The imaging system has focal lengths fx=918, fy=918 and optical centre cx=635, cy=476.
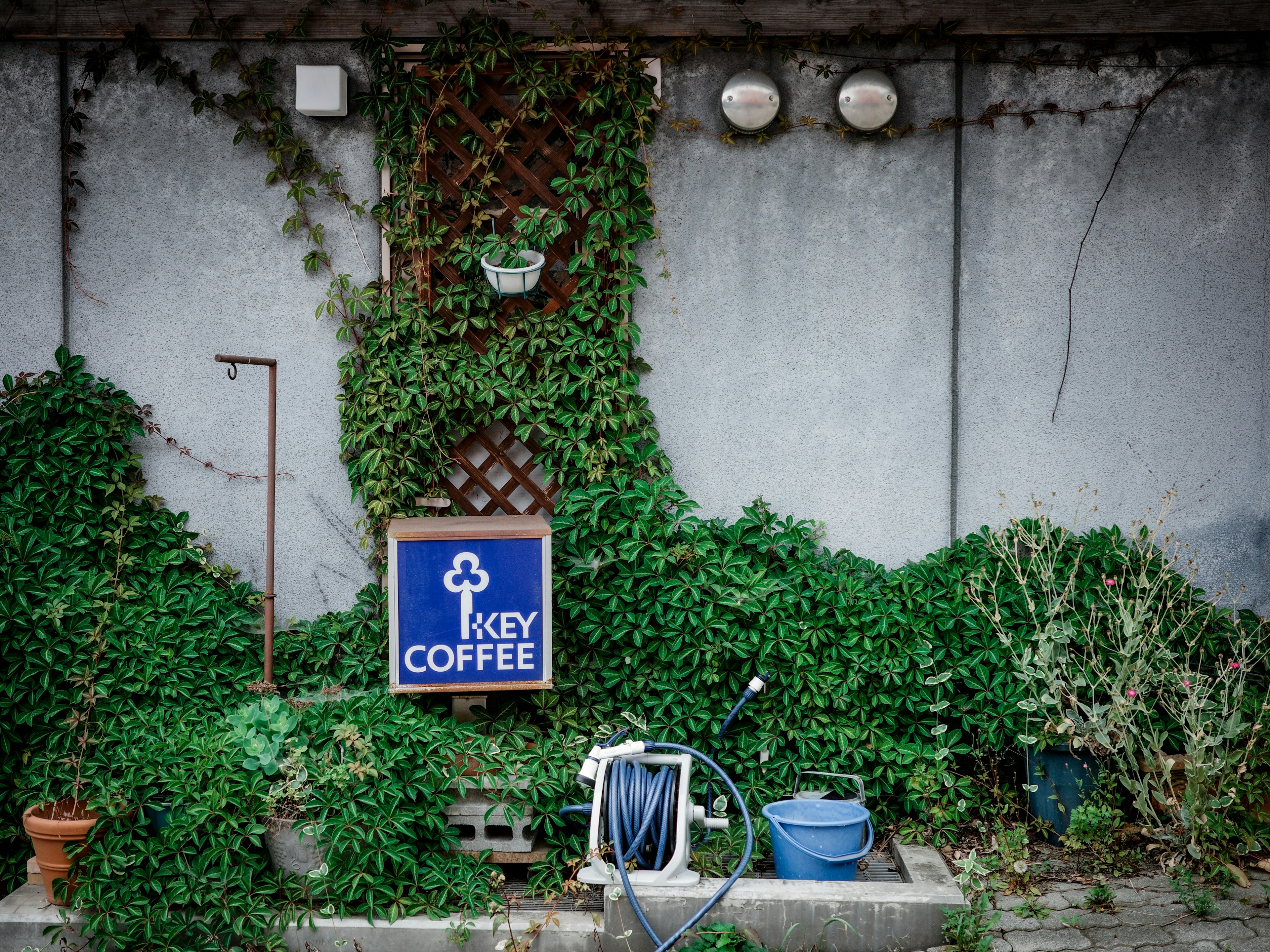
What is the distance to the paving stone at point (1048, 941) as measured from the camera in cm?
317

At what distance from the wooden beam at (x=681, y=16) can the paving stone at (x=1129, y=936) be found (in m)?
3.89

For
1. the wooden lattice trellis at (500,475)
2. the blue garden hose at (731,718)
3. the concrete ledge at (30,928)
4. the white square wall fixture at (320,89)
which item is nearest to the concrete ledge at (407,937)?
the blue garden hose at (731,718)

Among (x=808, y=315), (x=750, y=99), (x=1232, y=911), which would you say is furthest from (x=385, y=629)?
(x=1232, y=911)

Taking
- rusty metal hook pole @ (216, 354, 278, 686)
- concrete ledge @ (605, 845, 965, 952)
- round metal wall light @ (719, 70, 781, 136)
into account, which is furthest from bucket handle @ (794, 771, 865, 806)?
round metal wall light @ (719, 70, 781, 136)

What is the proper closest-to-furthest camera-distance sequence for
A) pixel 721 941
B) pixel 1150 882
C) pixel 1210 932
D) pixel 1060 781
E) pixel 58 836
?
pixel 721 941 < pixel 1210 932 < pixel 58 836 < pixel 1150 882 < pixel 1060 781

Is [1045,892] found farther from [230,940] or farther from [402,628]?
[230,940]

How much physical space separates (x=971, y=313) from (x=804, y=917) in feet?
9.45

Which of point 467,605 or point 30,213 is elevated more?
point 30,213

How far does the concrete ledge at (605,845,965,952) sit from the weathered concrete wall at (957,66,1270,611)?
1961mm

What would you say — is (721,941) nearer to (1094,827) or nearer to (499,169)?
(1094,827)

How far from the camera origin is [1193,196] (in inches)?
177

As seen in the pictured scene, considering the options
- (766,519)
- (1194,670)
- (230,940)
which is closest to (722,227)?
(766,519)

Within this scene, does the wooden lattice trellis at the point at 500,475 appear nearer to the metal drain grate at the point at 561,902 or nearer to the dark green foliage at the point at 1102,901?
the metal drain grate at the point at 561,902

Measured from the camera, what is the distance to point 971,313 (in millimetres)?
4520
